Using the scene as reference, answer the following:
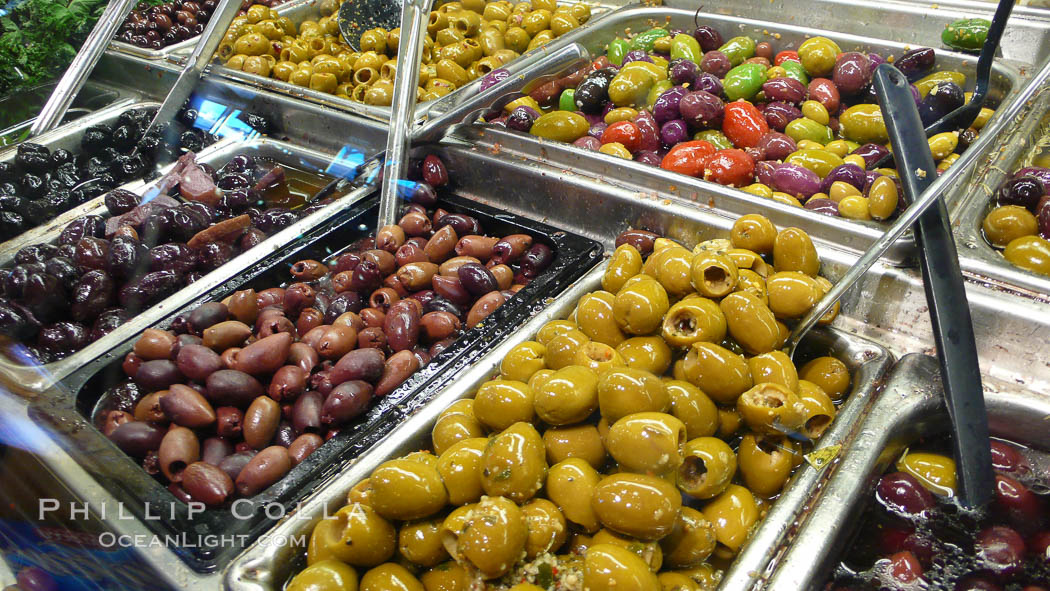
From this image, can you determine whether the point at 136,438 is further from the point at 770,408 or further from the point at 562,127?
the point at 562,127

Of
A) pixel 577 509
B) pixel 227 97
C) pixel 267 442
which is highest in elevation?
pixel 227 97

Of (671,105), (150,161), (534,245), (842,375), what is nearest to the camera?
(842,375)

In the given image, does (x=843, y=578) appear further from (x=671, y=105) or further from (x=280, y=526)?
(x=671, y=105)

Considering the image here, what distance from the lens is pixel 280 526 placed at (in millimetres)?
1059

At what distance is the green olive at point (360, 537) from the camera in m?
0.94

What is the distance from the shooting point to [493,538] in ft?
2.80

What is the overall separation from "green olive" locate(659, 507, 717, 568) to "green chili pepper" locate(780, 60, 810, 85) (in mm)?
1845

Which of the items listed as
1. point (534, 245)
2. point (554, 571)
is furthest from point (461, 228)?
point (554, 571)

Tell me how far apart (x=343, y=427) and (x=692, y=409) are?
0.68 metres

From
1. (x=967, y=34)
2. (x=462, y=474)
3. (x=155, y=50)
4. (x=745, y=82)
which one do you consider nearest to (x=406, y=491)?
(x=462, y=474)

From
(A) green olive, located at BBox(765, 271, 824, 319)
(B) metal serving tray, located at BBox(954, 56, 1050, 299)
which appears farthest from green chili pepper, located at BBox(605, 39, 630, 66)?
(A) green olive, located at BBox(765, 271, 824, 319)

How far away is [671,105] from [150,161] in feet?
6.01

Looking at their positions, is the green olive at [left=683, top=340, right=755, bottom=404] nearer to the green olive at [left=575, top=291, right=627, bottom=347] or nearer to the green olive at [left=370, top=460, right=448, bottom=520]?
the green olive at [left=575, top=291, right=627, bottom=347]

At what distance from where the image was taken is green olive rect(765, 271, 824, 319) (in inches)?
48.7
